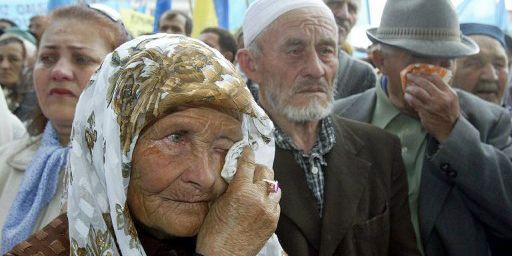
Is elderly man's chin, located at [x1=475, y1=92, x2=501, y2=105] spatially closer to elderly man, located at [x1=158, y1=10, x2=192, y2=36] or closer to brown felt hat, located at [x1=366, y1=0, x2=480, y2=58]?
brown felt hat, located at [x1=366, y1=0, x2=480, y2=58]

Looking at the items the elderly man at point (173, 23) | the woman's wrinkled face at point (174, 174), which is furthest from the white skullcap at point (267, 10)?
the elderly man at point (173, 23)

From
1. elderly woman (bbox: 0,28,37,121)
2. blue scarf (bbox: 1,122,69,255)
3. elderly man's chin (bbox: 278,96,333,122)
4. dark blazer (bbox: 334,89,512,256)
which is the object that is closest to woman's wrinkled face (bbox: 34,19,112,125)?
blue scarf (bbox: 1,122,69,255)

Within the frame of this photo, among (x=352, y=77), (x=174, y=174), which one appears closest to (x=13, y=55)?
(x=352, y=77)

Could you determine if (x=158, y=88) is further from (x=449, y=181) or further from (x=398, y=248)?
(x=449, y=181)

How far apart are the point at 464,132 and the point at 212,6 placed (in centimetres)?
491

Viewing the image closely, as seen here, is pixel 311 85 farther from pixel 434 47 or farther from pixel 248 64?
pixel 434 47

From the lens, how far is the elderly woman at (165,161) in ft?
6.27

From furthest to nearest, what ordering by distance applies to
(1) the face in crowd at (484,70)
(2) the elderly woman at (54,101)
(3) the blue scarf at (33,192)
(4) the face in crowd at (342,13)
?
(4) the face in crowd at (342,13), (1) the face in crowd at (484,70), (2) the elderly woman at (54,101), (3) the blue scarf at (33,192)

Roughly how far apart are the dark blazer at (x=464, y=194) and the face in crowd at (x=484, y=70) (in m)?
1.49

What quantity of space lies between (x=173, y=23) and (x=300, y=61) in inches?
175

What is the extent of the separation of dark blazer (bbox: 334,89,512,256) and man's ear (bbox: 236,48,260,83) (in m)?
0.97

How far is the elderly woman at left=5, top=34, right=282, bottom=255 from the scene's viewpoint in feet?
6.27

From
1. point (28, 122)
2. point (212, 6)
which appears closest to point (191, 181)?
point (28, 122)

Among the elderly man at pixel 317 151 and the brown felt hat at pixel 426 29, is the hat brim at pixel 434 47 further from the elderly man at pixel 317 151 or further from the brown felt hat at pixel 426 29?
the elderly man at pixel 317 151
